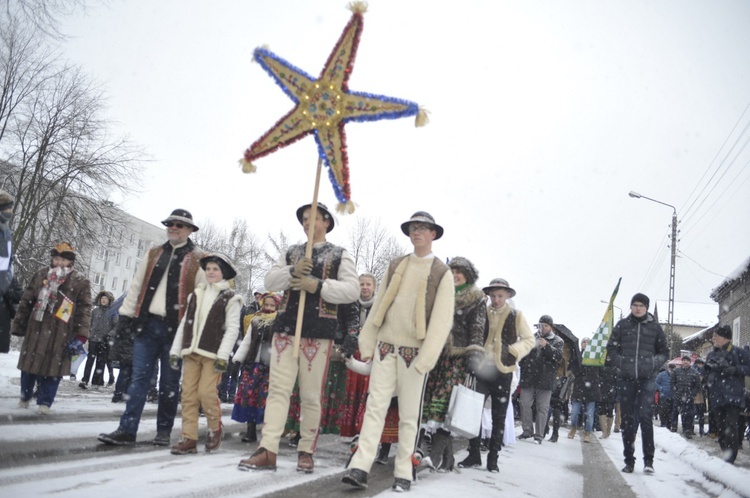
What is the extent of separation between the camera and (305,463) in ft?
16.7

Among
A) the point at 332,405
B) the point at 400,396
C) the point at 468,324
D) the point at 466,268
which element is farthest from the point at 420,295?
the point at 332,405

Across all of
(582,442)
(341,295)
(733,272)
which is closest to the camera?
(341,295)

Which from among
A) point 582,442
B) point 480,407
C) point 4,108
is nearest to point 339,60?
point 480,407

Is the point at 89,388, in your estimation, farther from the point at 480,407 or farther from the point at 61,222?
the point at 61,222

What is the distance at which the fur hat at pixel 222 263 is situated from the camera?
6246mm

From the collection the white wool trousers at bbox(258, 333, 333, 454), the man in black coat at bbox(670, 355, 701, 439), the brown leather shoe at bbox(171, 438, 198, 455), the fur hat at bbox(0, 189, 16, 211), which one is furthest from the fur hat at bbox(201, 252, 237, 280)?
the man in black coat at bbox(670, 355, 701, 439)

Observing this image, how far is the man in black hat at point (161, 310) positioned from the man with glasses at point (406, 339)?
6.50ft

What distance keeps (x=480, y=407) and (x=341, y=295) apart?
1.94 metres

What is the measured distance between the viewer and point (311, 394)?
17.2 ft

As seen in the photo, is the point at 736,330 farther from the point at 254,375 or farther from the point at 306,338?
the point at 306,338

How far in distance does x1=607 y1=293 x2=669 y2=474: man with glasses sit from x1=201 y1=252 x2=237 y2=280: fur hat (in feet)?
15.7

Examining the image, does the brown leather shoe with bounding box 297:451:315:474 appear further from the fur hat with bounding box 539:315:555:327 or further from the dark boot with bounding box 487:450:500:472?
the fur hat with bounding box 539:315:555:327

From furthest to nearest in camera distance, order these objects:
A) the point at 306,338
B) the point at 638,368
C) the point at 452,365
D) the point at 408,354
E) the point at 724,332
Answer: the point at 724,332, the point at 638,368, the point at 452,365, the point at 306,338, the point at 408,354

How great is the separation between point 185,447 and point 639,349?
17.4 ft
